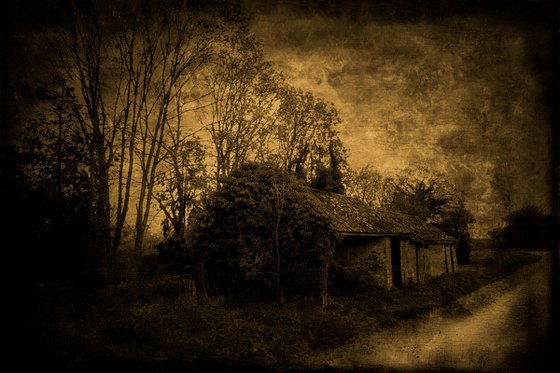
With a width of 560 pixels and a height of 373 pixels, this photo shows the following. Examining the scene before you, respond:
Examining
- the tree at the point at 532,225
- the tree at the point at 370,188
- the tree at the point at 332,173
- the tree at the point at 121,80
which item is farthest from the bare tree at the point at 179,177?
the tree at the point at 370,188

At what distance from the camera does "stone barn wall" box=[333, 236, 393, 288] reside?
1469cm

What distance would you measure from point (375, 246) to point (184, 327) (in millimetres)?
9533

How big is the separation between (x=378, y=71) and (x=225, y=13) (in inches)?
229

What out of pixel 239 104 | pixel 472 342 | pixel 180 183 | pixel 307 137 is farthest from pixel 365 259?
pixel 307 137

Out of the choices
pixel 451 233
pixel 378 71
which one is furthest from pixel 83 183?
pixel 451 233

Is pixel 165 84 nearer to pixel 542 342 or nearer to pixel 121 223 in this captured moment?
pixel 121 223

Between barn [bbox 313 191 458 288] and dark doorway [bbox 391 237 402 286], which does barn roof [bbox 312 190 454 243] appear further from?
dark doorway [bbox 391 237 402 286]

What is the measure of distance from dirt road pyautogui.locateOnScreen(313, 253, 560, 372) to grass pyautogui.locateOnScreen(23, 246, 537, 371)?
660mm

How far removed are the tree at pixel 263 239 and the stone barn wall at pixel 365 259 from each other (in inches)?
149

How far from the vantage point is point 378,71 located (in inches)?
489

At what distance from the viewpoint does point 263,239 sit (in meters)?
11.1
